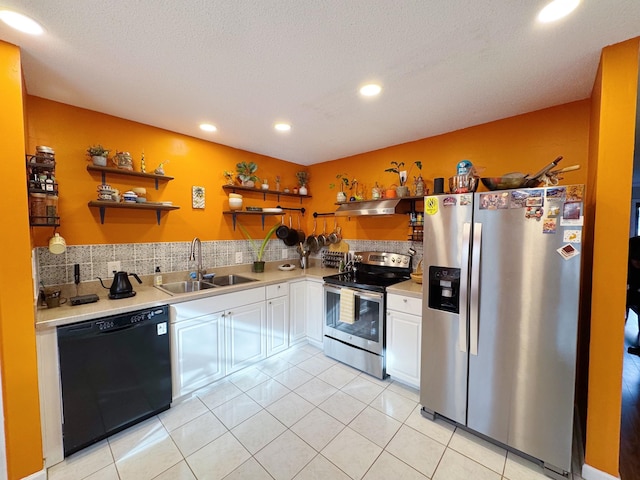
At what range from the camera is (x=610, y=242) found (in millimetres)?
1437

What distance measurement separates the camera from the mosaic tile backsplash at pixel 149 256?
2035 millimetres

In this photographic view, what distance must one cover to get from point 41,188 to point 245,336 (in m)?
1.87

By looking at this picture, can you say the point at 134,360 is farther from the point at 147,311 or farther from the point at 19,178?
the point at 19,178

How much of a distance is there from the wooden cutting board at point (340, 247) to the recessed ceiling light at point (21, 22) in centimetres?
304

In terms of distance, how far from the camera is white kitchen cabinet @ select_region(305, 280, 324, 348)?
3.09m

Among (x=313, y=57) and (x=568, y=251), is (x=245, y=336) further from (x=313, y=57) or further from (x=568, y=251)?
(x=568, y=251)

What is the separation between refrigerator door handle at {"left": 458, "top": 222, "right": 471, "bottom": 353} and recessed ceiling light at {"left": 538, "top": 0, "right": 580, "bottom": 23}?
3.53 ft

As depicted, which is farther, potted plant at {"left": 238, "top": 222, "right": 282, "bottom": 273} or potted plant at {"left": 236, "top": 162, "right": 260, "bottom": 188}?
potted plant at {"left": 238, "top": 222, "right": 282, "bottom": 273}

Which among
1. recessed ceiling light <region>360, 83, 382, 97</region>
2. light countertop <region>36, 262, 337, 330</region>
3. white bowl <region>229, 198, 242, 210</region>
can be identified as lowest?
light countertop <region>36, 262, 337, 330</region>

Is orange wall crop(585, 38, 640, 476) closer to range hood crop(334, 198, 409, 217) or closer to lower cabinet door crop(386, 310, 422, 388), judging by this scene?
lower cabinet door crop(386, 310, 422, 388)

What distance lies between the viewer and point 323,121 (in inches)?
95.0

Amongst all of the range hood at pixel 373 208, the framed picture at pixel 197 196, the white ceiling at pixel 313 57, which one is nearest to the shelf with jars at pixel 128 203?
the framed picture at pixel 197 196

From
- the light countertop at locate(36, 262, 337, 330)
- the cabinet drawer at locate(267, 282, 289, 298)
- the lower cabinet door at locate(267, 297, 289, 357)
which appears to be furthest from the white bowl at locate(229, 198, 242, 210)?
the lower cabinet door at locate(267, 297, 289, 357)

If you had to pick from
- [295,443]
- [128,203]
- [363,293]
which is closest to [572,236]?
[363,293]
